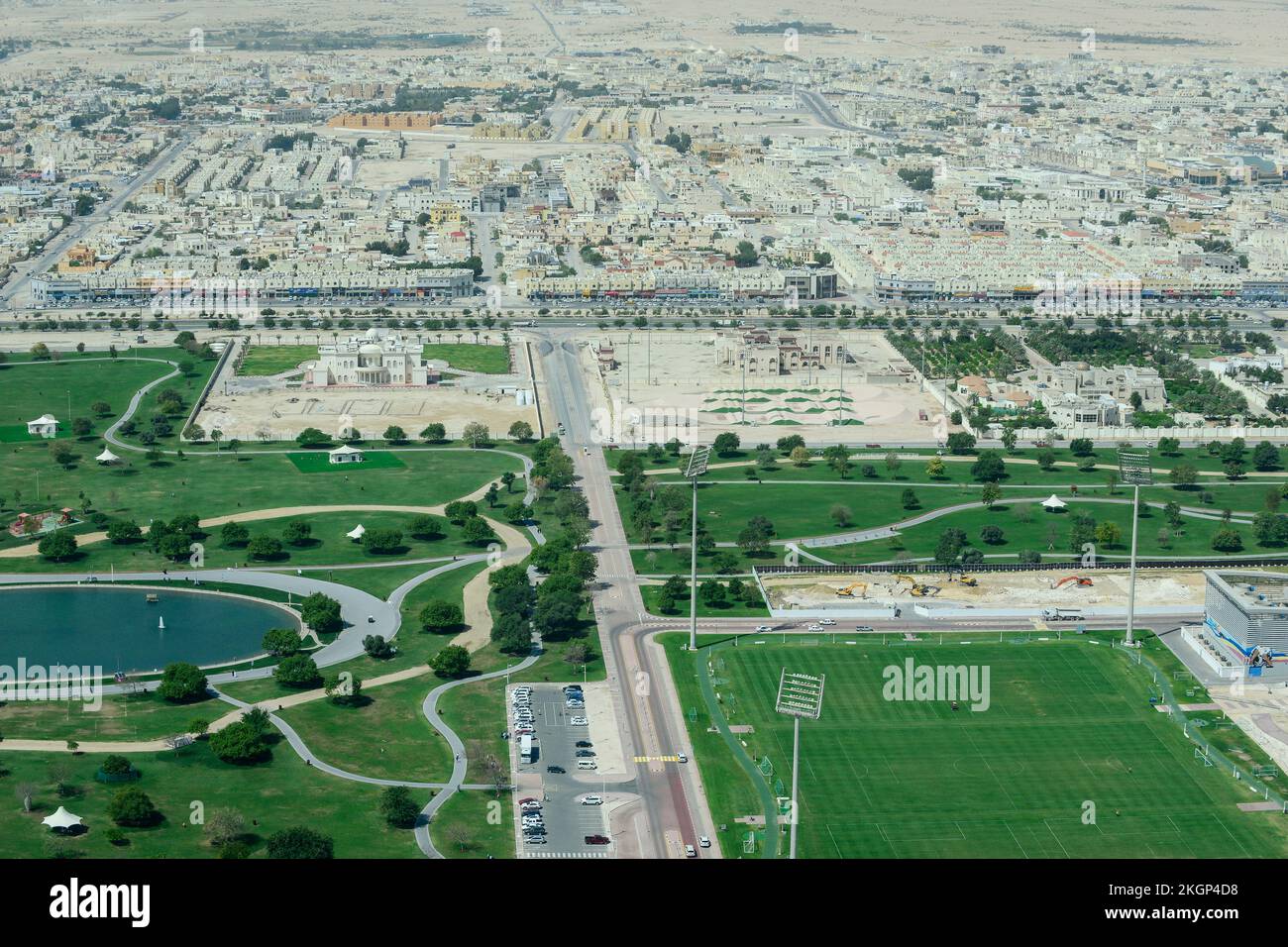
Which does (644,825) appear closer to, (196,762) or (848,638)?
(196,762)

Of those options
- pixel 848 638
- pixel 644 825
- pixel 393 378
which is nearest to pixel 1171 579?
pixel 848 638

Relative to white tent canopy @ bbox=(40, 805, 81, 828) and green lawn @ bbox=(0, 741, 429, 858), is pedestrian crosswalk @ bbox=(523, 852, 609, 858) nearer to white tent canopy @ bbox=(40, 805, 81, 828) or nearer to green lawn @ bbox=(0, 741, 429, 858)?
green lawn @ bbox=(0, 741, 429, 858)

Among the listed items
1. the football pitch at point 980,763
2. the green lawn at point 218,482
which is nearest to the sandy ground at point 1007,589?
the football pitch at point 980,763

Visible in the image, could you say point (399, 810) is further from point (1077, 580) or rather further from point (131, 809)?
point (1077, 580)

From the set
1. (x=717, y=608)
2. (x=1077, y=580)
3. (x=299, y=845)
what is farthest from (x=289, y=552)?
(x=1077, y=580)

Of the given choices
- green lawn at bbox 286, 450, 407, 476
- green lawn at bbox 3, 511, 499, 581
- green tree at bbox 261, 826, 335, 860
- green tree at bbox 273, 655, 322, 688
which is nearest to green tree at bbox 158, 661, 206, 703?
green tree at bbox 273, 655, 322, 688

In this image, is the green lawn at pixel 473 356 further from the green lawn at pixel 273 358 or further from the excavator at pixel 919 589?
the excavator at pixel 919 589

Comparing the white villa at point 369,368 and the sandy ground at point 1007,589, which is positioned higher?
the white villa at point 369,368
